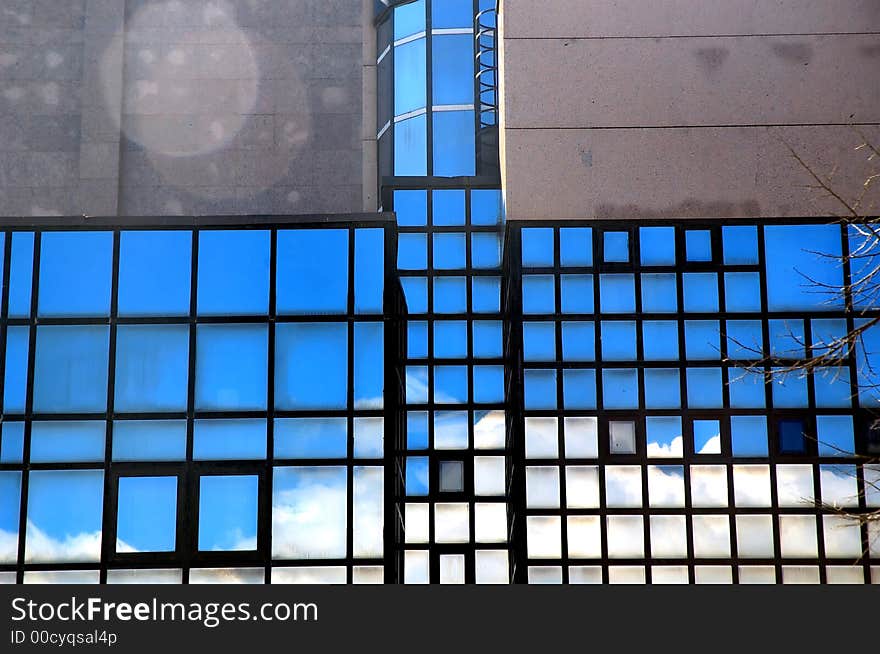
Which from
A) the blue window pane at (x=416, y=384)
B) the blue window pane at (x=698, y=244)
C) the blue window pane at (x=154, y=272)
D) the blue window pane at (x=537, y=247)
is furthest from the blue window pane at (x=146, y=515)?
the blue window pane at (x=698, y=244)

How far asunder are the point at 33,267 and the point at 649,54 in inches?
469

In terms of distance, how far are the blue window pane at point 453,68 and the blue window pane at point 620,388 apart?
950cm

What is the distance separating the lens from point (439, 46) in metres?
27.5

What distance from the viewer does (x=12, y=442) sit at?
19359 mm

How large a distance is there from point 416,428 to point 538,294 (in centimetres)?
415

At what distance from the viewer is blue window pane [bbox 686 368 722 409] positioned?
20.0 m

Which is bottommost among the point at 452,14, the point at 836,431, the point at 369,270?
the point at 836,431

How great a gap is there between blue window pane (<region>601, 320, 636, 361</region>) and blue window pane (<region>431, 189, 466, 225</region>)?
4.80 m

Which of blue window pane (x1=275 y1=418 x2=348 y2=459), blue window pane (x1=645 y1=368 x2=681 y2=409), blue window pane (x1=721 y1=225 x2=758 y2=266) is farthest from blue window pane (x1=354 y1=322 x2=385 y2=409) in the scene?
blue window pane (x1=721 y1=225 x2=758 y2=266)

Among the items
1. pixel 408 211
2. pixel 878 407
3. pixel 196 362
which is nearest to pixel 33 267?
pixel 196 362

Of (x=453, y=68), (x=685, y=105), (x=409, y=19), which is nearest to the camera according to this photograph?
(x=685, y=105)

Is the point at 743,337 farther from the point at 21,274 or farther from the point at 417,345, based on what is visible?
the point at 21,274

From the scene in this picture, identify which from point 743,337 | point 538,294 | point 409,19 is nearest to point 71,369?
point 538,294

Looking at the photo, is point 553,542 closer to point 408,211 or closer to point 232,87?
point 408,211
